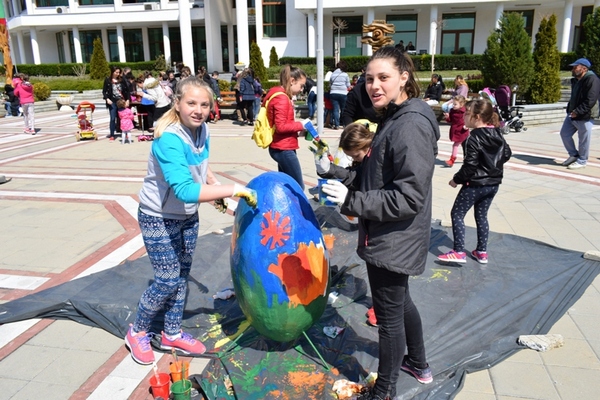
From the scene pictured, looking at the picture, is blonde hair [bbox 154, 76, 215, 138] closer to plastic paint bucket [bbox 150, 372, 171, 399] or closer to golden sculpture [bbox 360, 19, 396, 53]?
plastic paint bucket [bbox 150, 372, 171, 399]

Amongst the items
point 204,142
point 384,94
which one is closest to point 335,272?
point 204,142

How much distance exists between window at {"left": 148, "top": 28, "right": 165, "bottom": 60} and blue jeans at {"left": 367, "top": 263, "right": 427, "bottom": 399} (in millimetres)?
42527

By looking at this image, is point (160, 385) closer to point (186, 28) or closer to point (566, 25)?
point (186, 28)

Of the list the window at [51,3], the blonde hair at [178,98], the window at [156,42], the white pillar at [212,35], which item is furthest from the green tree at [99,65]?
the blonde hair at [178,98]

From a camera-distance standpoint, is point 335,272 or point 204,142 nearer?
point 204,142

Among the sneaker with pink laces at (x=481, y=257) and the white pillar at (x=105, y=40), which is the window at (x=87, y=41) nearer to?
the white pillar at (x=105, y=40)

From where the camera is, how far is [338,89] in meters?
14.4

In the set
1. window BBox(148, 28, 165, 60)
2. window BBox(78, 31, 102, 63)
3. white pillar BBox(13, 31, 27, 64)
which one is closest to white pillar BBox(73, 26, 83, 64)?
window BBox(78, 31, 102, 63)

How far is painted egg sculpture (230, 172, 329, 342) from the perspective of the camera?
2.93 meters

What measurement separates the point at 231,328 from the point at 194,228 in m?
A: 0.88

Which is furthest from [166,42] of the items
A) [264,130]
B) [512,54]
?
[264,130]

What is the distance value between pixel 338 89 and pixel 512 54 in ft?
19.6

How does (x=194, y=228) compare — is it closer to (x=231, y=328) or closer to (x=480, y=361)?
(x=231, y=328)

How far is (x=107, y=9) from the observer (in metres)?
39.4
